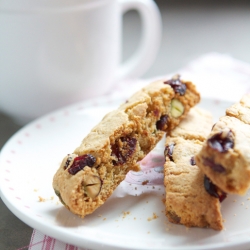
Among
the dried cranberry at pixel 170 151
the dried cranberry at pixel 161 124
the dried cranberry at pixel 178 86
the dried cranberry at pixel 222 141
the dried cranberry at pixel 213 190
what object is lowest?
the dried cranberry at pixel 170 151

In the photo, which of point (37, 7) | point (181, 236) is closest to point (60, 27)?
point (37, 7)

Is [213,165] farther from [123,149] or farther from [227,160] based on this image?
[123,149]

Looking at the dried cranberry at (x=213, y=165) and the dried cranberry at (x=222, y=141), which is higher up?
the dried cranberry at (x=222, y=141)

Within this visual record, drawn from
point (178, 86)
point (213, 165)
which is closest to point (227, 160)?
point (213, 165)

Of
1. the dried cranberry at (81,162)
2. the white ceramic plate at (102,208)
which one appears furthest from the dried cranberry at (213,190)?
the dried cranberry at (81,162)

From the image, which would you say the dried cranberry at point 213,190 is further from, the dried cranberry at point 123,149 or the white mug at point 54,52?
the white mug at point 54,52

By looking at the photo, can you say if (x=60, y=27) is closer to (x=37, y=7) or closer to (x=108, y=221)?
(x=37, y=7)

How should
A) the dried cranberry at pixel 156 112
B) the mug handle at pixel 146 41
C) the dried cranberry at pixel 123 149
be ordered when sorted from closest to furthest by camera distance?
the dried cranberry at pixel 123 149 → the dried cranberry at pixel 156 112 → the mug handle at pixel 146 41
